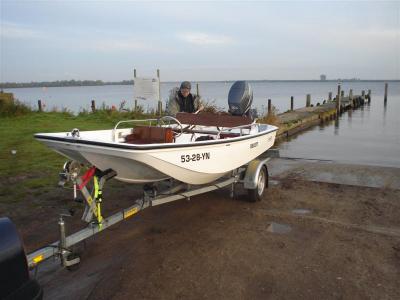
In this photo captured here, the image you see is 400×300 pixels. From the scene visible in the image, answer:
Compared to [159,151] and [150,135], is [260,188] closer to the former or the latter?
[150,135]

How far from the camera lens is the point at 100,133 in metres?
5.40

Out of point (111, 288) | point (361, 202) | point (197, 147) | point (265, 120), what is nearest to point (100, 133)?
point (197, 147)

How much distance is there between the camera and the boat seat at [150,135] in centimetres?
503

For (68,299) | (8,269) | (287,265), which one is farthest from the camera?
(287,265)

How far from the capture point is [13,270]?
7.34 ft

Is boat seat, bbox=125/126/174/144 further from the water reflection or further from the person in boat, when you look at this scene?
the water reflection

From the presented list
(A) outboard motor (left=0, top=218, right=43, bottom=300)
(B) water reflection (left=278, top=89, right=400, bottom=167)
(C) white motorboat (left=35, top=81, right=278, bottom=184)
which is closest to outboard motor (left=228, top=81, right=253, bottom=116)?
(C) white motorboat (left=35, top=81, right=278, bottom=184)

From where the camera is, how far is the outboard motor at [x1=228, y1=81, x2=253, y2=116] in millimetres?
7461

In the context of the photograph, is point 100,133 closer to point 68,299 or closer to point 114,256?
point 114,256

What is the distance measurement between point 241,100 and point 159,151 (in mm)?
3715

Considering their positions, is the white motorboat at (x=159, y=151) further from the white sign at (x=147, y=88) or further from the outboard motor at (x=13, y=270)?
the white sign at (x=147, y=88)

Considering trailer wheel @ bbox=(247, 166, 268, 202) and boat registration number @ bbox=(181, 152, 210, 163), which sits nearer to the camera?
boat registration number @ bbox=(181, 152, 210, 163)

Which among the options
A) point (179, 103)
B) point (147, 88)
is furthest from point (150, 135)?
point (147, 88)

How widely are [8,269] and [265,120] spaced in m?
13.1
